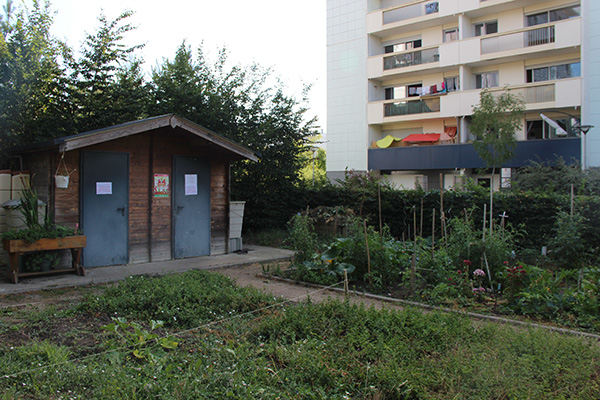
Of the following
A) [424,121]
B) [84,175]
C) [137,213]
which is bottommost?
[137,213]

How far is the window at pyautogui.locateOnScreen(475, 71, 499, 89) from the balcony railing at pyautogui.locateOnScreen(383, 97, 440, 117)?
2.32 metres

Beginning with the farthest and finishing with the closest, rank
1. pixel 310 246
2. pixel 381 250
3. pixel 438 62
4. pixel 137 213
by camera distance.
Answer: pixel 438 62 → pixel 137 213 → pixel 310 246 → pixel 381 250

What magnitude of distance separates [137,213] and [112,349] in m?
6.10

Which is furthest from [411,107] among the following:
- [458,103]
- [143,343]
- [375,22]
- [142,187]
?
[143,343]

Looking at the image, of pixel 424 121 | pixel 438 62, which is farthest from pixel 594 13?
pixel 424 121

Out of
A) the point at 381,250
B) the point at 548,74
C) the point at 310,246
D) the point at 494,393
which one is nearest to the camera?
the point at 494,393

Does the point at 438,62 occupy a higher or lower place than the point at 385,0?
lower

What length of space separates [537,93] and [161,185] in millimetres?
20306

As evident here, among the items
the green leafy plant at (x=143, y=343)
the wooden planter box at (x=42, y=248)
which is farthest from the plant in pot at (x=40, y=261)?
the green leafy plant at (x=143, y=343)

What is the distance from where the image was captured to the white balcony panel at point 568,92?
22047 mm

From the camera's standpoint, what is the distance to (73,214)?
891 centimetres

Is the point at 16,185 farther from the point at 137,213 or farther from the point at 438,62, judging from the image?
the point at 438,62

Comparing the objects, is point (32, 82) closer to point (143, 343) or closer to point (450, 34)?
point (143, 343)

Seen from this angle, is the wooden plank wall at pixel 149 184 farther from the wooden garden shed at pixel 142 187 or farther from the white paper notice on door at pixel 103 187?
the white paper notice on door at pixel 103 187
